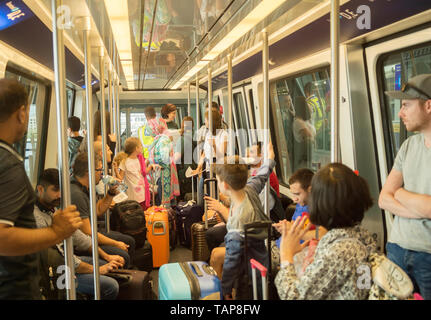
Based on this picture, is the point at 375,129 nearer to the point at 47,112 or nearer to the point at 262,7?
the point at 262,7

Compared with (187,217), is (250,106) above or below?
above

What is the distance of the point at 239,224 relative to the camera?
2.74 meters

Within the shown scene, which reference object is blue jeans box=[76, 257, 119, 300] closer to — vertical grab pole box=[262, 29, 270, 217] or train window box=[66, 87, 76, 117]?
vertical grab pole box=[262, 29, 270, 217]

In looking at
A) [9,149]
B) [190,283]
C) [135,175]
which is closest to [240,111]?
[135,175]

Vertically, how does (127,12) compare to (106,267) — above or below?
above

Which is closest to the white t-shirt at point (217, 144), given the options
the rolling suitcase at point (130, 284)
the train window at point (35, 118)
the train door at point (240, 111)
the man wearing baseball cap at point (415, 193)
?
the rolling suitcase at point (130, 284)

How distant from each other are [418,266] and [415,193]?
0.39 meters

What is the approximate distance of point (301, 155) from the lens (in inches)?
185

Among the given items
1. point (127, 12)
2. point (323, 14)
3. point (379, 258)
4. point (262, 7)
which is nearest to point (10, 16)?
point (127, 12)

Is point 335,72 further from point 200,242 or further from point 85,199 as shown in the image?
point 200,242

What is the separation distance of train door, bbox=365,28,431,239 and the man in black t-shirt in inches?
102

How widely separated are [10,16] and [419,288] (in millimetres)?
2731

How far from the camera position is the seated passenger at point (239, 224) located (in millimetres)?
2654
